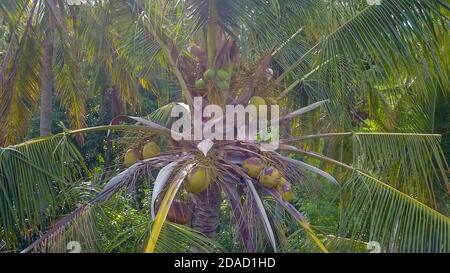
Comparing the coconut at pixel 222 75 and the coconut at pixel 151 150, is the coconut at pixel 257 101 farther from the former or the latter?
the coconut at pixel 151 150

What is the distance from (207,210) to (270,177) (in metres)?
0.82

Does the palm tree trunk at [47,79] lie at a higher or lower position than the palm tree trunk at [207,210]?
higher

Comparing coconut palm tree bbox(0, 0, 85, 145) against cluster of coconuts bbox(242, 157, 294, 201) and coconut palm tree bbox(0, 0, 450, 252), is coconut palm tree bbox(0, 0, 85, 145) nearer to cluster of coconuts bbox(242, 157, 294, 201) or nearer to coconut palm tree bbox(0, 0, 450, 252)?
coconut palm tree bbox(0, 0, 450, 252)

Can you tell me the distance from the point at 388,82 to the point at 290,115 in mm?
806

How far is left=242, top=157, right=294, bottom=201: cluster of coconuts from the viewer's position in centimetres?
423

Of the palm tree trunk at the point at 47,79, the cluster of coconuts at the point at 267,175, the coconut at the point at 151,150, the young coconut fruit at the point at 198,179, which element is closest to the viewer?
the young coconut fruit at the point at 198,179

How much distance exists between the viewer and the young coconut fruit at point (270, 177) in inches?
166

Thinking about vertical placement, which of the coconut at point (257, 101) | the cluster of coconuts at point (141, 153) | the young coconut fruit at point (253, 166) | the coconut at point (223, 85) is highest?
the coconut at point (223, 85)

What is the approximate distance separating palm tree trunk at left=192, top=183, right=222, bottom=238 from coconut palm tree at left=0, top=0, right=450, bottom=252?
12 mm

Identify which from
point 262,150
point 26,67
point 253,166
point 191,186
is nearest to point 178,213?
point 191,186

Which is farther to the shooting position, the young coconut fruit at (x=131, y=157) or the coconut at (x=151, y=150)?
the young coconut fruit at (x=131, y=157)

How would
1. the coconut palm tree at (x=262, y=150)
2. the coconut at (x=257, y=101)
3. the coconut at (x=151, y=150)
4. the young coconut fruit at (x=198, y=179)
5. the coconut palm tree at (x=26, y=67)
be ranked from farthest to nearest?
the coconut palm tree at (x=26, y=67) → the coconut at (x=257, y=101) → the coconut at (x=151, y=150) → the young coconut fruit at (x=198, y=179) → the coconut palm tree at (x=262, y=150)

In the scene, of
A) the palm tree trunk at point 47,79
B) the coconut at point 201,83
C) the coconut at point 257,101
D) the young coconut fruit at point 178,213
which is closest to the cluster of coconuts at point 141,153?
the young coconut fruit at point 178,213

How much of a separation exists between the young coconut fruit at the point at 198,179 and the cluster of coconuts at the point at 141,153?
1.83 ft
